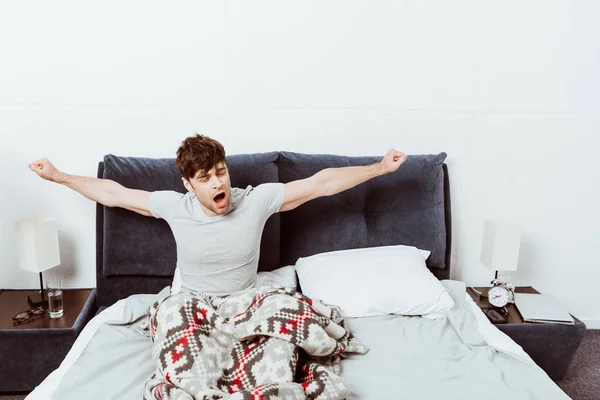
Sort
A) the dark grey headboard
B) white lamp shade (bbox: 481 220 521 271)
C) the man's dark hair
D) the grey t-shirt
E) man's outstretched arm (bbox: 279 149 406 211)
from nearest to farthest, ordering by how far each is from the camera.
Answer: the man's dark hair
the grey t-shirt
man's outstretched arm (bbox: 279 149 406 211)
the dark grey headboard
white lamp shade (bbox: 481 220 521 271)

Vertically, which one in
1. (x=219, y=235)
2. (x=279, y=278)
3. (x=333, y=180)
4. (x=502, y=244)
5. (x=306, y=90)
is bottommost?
(x=279, y=278)

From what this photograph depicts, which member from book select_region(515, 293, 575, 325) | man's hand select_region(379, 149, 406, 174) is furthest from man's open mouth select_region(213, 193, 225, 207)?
book select_region(515, 293, 575, 325)

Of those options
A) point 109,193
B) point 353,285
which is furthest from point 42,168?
point 353,285

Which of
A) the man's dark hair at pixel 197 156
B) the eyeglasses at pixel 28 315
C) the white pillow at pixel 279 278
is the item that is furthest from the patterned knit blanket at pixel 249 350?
the eyeglasses at pixel 28 315

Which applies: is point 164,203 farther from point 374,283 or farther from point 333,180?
point 374,283

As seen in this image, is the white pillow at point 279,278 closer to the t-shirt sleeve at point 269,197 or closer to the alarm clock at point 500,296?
the t-shirt sleeve at point 269,197

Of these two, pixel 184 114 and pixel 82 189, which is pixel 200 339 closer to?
pixel 82 189

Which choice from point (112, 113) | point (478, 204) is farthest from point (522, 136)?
point (112, 113)

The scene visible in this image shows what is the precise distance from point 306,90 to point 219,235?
34.5 inches

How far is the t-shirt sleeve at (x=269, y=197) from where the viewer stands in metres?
2.11

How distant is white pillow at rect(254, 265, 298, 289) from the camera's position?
2230 millimetres

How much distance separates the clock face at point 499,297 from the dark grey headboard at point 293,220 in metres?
0.27

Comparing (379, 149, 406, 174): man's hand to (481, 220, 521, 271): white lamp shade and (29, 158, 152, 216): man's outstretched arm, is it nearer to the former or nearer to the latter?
(481, 220, 521, 271): white lamp shade

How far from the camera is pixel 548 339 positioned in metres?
2.28
